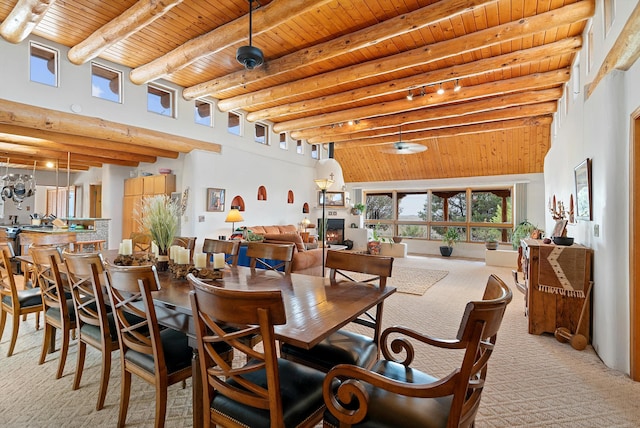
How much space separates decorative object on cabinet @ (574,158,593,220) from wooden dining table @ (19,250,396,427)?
252cm

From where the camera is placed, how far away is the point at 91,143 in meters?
5.42

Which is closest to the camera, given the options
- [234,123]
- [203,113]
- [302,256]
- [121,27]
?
[121,27]

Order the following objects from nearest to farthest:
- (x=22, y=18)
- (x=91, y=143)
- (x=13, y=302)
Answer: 1. (x=13, y=302)
2. (x=22, y=18)
3. (x=91, y=143)

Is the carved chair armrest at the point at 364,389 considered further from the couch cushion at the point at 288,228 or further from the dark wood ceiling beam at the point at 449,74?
the couch cushion at the point at 288,228

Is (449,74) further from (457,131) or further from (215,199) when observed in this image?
(215,199)

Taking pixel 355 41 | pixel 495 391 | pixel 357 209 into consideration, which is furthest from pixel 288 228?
pixel 495 391

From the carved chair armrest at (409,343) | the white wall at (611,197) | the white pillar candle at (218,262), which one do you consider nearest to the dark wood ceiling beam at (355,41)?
the white wall at (611,197)

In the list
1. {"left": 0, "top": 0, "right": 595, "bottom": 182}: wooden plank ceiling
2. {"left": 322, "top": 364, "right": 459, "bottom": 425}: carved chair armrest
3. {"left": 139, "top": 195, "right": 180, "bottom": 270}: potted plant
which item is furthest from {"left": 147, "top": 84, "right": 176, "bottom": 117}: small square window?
{"left": 322, "top": 364, "right": 459, "bottom": 425}: carved chair armrest

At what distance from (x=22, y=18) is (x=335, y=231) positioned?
26.6 feet

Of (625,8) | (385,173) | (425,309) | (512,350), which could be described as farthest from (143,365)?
(385,173)

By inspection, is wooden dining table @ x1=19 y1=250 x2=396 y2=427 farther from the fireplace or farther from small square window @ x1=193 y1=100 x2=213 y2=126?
the fireplace

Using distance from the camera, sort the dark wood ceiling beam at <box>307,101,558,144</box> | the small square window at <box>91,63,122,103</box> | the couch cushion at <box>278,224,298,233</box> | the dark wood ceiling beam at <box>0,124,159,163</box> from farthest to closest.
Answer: the couch cushion at <box>278,224,298,233</box>
the dark wood ceiling beam at <box>307,101,558,144</box>
the small square window at <box>91,63,122,103</box>
the dark wood ceiling beam at <box>0,124,159,163</box>

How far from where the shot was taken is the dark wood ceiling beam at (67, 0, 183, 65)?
3207 millimetres

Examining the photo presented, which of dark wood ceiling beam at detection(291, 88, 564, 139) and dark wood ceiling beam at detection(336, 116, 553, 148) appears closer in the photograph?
dark wood ceiling beam at detection(291, 88, 564, 139)
